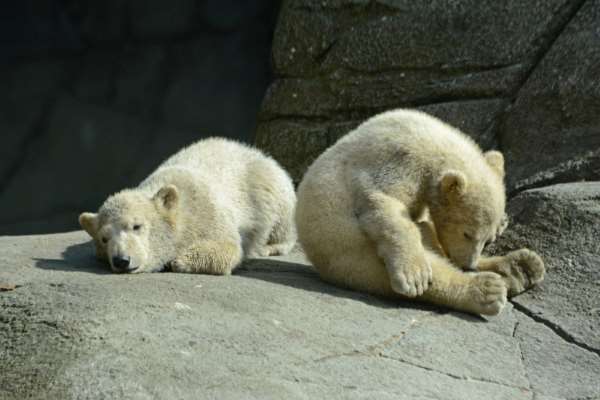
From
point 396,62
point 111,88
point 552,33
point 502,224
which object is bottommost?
point 502,224

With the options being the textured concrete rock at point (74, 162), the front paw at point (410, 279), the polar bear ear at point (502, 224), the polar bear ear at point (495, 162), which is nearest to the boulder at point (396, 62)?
the polar bear ear at point (495, 162)

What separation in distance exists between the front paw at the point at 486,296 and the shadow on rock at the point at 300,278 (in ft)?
0.76

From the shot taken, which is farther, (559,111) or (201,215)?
(559,111)

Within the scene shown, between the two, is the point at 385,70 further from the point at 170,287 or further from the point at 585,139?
the point at 170,287

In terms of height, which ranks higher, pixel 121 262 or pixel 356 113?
pixel 356 113

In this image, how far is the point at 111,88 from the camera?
13.6 m

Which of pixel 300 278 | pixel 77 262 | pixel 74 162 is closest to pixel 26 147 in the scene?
pixel 74 162

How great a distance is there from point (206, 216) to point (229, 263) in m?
0.49

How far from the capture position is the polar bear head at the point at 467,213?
6.23 meters

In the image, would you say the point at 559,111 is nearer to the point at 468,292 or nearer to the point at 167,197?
the point at 468,292

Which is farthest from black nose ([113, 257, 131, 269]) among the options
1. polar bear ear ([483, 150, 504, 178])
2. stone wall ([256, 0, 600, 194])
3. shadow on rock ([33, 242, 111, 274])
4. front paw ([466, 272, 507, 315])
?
stone wall ([256, 0, 600, 194])

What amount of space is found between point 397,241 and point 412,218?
0.55m

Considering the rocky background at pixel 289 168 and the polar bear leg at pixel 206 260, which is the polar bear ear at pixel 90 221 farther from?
the polar bear leg at pixel 206 260

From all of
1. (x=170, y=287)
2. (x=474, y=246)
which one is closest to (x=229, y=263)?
(x=170, y=287)
